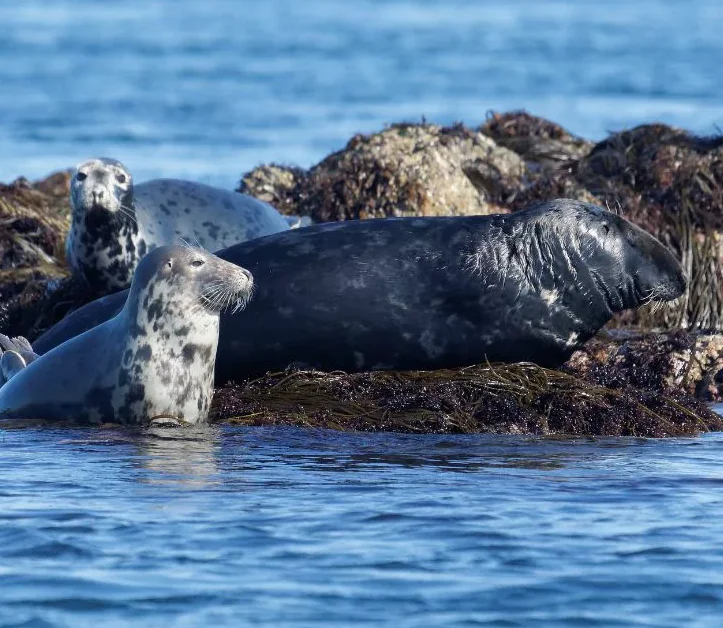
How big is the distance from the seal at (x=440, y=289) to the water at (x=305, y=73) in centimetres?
745

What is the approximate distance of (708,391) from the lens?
9.62 meters

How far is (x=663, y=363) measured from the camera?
9.54 m

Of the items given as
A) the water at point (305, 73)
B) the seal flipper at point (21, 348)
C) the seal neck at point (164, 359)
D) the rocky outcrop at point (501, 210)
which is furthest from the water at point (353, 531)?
the water at point (305, 73)

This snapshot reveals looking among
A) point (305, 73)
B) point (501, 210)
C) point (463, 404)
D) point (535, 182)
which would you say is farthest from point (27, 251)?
point (305, 73)

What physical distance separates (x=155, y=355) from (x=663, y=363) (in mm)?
3082

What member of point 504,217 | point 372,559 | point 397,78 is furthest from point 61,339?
point 397,78

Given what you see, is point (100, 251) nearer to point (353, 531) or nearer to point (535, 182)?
point (535, 182)

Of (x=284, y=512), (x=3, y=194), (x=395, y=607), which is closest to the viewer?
(x=395, y=607)

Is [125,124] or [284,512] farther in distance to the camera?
[125,124]

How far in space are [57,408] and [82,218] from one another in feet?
11.5

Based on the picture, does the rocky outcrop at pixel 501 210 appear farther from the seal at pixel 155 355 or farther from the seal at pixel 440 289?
the seal at pixel 155 355

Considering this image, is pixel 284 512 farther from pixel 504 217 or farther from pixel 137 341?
pixel 504 217

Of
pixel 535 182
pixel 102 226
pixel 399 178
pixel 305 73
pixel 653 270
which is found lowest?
pixel 653 270

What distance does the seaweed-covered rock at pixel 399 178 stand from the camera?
12828 millimetres
